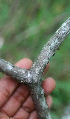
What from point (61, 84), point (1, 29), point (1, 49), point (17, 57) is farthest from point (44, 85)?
point (1, 29)

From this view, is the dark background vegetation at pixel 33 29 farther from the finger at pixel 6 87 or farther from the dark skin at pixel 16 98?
the finger at pixel 6 87

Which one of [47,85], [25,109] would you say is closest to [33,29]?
[47,85]

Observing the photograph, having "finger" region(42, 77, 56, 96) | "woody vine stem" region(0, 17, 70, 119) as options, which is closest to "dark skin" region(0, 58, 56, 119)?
"finger" region(42, 77, 56, 96)

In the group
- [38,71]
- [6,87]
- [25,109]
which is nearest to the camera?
[38,71]

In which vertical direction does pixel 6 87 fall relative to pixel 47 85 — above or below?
below

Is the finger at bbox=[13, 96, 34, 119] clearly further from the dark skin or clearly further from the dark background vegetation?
the dark background vegetation

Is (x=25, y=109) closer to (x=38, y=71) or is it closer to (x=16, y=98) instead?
(x=16, y=98)
